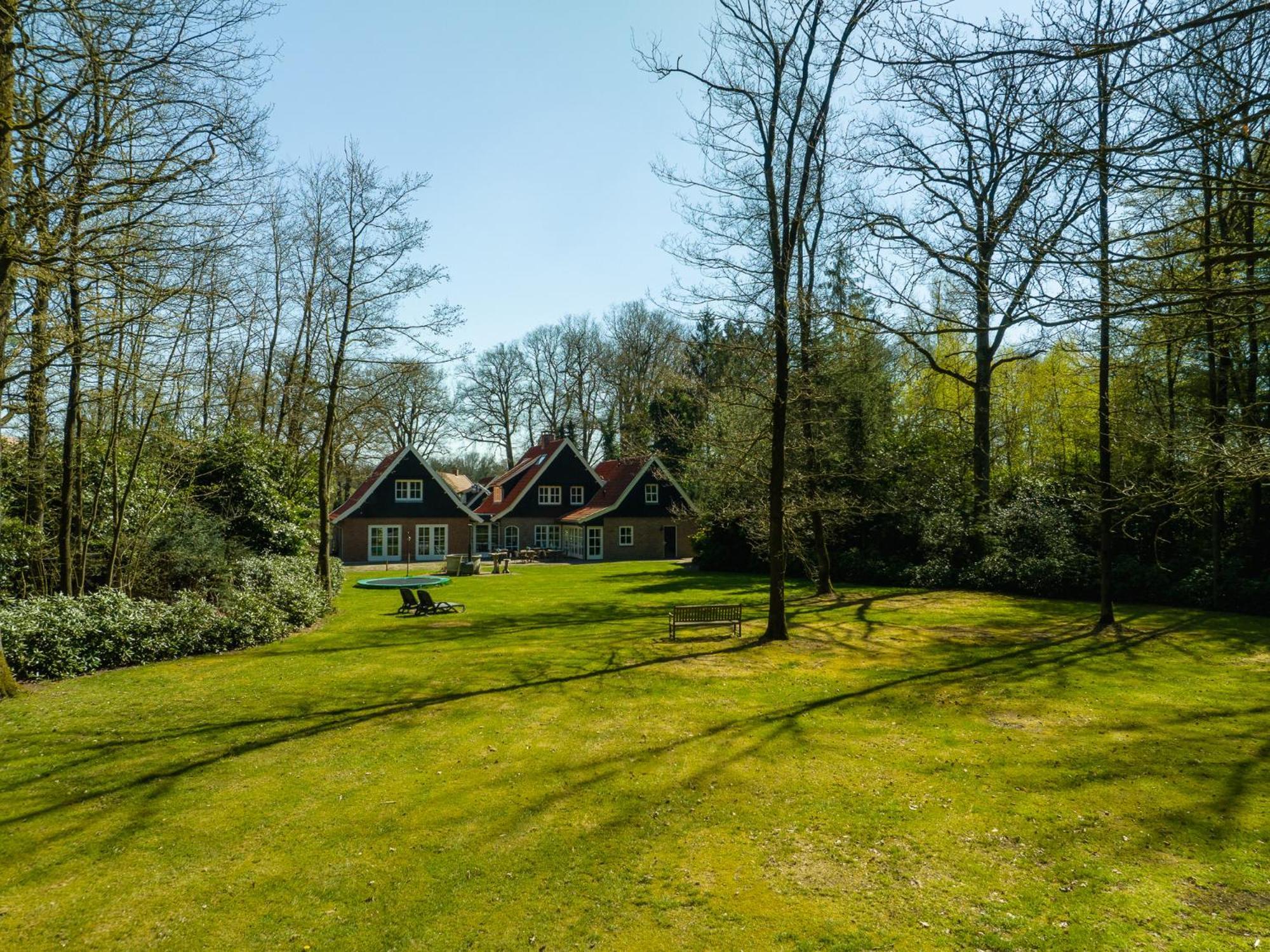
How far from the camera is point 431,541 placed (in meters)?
37.1

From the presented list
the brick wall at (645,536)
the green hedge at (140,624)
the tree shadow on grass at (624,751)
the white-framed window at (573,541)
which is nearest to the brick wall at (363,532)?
the white-framed window at (573,541)

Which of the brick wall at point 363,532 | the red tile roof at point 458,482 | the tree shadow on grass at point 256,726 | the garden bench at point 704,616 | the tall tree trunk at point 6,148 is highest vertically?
the tall tree trunk at point 6,148

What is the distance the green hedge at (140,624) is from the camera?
1078 centimetres

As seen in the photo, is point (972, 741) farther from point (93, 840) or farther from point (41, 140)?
point (41, 140)

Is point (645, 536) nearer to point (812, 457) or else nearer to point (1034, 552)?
point (812, 457)

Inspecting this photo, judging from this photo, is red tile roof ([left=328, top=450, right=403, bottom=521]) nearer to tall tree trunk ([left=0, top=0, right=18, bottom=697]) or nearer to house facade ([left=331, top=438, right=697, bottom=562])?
house facade ([left=331, top=438, right=697, bottom=562])

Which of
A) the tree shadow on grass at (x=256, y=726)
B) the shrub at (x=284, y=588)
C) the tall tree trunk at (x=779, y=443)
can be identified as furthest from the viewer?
the shrub at (x=284, y=588)

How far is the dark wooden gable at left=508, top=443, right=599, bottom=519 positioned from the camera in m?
42.0

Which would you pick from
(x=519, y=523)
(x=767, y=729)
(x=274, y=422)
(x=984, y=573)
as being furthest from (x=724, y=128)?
(x=519, y=523)

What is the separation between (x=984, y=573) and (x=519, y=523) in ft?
88.7

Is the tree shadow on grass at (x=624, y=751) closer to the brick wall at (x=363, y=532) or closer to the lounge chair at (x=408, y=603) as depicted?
the lounge chair at (x=408, y=603)

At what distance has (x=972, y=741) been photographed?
798 centimetres

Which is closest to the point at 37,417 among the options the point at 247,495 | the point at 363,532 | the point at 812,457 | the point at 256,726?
the point at 247,495

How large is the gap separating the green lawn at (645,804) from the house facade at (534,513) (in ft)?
71.4
